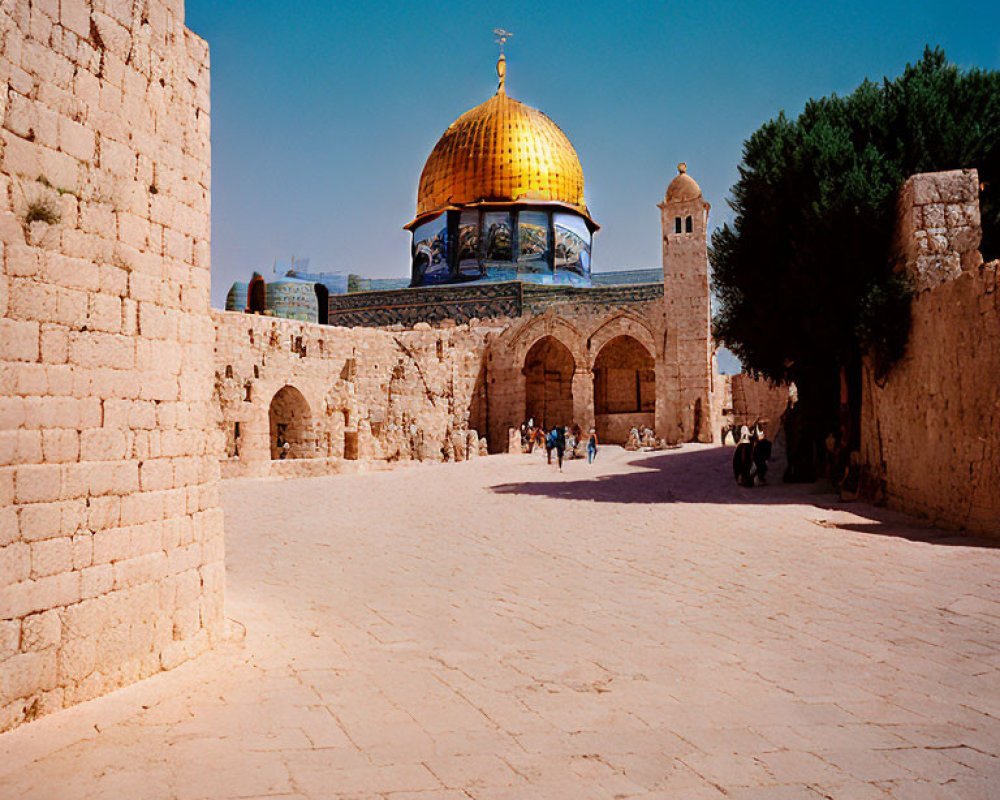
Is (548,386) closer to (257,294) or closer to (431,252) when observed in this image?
(431,252)

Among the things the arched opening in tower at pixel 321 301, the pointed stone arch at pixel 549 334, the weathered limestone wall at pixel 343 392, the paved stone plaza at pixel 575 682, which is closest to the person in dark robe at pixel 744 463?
the paved stone plaza at pixel 575 682

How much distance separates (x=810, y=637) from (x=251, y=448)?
51.0ft

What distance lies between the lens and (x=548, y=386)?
27516 millimetres

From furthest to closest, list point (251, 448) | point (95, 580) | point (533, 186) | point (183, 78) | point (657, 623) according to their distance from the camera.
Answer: point (533, 186) → point (251, 448) → point (657, 623) → point (183, 78) → point (95, 580)

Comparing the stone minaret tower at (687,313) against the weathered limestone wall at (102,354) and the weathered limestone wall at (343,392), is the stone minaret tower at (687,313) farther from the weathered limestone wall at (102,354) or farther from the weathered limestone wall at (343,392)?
the weathered limestone wall at (102,354)

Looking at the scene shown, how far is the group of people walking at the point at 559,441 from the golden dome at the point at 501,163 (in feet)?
36.1

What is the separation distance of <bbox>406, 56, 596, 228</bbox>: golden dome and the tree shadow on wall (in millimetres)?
17025

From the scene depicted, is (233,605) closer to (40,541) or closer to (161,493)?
(161,493)

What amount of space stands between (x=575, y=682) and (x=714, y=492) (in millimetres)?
9194

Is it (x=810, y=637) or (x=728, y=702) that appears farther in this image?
(x=810, y=637)

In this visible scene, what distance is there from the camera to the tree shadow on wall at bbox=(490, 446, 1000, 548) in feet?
26.3

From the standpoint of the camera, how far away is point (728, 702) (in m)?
3.33

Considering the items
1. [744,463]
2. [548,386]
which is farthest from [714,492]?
[548,386]

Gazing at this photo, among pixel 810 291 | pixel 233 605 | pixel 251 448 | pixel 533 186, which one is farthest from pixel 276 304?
pixel 233 605
